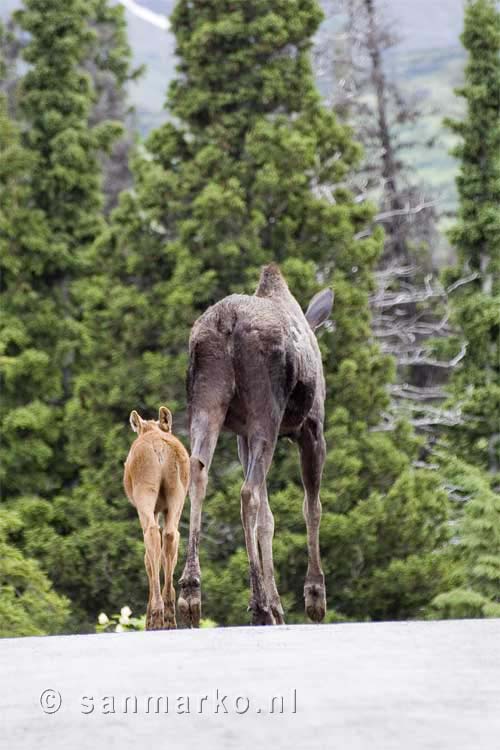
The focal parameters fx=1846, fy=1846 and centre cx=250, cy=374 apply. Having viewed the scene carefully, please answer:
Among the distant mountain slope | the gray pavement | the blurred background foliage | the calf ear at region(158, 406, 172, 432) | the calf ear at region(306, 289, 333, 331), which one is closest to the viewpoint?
the gray pavement

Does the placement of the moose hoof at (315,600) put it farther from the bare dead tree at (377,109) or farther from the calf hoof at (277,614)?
the bare dead tree at (377,109)

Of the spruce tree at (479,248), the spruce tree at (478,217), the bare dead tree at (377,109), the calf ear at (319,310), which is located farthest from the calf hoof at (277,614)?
the bare dead tree at (377,109)

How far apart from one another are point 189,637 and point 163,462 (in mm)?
1787

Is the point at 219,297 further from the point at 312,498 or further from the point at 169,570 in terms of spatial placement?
the point at 169,570

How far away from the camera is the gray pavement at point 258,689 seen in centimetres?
548

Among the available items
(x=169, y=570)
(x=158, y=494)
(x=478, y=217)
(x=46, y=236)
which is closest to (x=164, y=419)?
(x=158, y=494)

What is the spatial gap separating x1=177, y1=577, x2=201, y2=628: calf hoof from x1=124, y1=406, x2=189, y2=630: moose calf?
294 mm

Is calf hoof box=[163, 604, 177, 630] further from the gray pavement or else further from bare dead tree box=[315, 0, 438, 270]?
bare dead tree box=[315, 0, 438, 270]

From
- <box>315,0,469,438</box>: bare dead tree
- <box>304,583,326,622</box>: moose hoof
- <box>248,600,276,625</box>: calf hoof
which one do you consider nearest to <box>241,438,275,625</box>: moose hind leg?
<box>248,600,276,625</box>: calf hoof

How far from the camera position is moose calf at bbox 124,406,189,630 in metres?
9.45

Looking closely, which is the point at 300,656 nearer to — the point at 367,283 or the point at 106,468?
the point at 106,468

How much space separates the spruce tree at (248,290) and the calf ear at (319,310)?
9.52 metres

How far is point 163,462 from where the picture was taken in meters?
9.65

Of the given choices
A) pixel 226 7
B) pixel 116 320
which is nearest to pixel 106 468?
pixel 116 320
